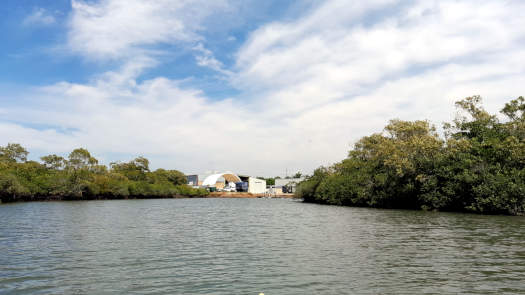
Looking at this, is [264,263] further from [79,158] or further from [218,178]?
[218,178]

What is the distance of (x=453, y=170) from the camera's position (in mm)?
50000

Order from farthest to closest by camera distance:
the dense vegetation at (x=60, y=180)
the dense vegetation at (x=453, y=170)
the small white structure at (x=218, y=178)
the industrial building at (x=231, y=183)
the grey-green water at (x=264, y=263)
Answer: the small white structure at (x=218, y=178) → the industrial building at (x=231, y=183) → the dense vegetation at (x=60, y=180) → the dense vegetation at (x=453, y=170) → the grey-green water at (x=264, y=263)

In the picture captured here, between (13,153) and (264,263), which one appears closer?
(264,263)

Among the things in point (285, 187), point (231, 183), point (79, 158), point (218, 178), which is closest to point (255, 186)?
point (231, 183)

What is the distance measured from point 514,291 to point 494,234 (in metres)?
15.6

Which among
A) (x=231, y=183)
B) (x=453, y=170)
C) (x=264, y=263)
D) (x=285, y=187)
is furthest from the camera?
(x=285, y=187)

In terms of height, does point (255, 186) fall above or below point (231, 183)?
below

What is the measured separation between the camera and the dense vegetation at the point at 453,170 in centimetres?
4469

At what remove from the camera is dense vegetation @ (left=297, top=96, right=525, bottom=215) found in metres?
44.7

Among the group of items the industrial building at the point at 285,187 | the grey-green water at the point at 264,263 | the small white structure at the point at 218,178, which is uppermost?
the small white structure at the point at 218,178

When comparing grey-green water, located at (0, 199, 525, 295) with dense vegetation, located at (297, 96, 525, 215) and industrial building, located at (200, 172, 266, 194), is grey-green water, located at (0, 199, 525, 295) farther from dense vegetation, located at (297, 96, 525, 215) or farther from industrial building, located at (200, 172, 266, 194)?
industrial building, located at (200, 172, 266, 194)

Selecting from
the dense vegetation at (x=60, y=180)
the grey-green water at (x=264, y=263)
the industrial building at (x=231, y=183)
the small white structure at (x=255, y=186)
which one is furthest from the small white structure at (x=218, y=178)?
the grey-green water at (x=264, y=263)

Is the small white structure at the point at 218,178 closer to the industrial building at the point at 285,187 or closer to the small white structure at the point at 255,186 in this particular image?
the small white structure at the point at 255,186

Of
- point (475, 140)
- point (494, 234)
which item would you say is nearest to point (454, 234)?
point (494, 234)
